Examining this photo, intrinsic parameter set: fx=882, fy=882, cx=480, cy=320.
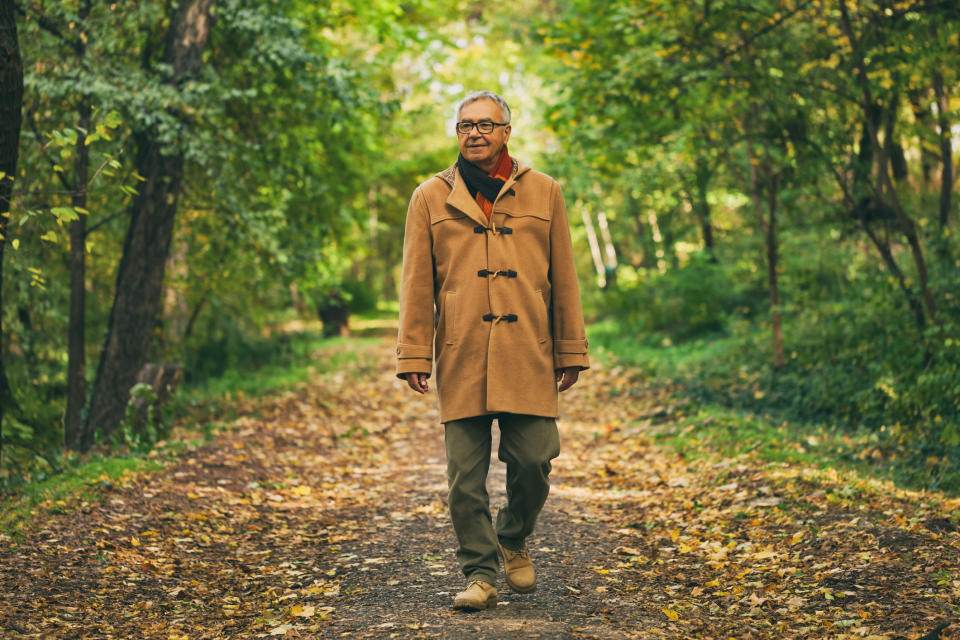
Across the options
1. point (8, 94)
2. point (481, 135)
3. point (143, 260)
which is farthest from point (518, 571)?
point (143, 260)

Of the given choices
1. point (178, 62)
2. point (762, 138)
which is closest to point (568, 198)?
point (762, 138)

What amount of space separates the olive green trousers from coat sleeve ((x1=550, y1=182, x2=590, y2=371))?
1.16 ft

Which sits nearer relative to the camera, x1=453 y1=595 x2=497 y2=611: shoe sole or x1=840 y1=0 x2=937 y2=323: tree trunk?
x1=453 y1=595 x2=497 y2=611: shoe sole

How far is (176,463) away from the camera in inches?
315

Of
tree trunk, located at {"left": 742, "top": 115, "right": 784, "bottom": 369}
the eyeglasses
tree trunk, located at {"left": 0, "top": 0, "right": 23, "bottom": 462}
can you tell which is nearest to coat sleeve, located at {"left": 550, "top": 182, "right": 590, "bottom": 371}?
the eyeglasses

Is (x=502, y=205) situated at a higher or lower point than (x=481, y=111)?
lower

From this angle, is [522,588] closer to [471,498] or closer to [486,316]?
[471,498]

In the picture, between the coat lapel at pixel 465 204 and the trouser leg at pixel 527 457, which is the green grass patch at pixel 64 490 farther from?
the coat lapel at pixel 465 204

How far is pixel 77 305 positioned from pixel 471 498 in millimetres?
6558

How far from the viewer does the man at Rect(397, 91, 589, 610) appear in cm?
432

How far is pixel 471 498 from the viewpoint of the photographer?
14.4ft

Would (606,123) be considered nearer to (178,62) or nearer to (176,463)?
(178,62)

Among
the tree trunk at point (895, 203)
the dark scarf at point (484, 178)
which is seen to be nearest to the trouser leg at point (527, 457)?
the dark scarf at point (484, 178)

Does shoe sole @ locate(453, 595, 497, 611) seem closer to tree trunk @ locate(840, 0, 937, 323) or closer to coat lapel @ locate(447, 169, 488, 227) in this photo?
coat lapel @ locate(447, 169, 488, 227)
